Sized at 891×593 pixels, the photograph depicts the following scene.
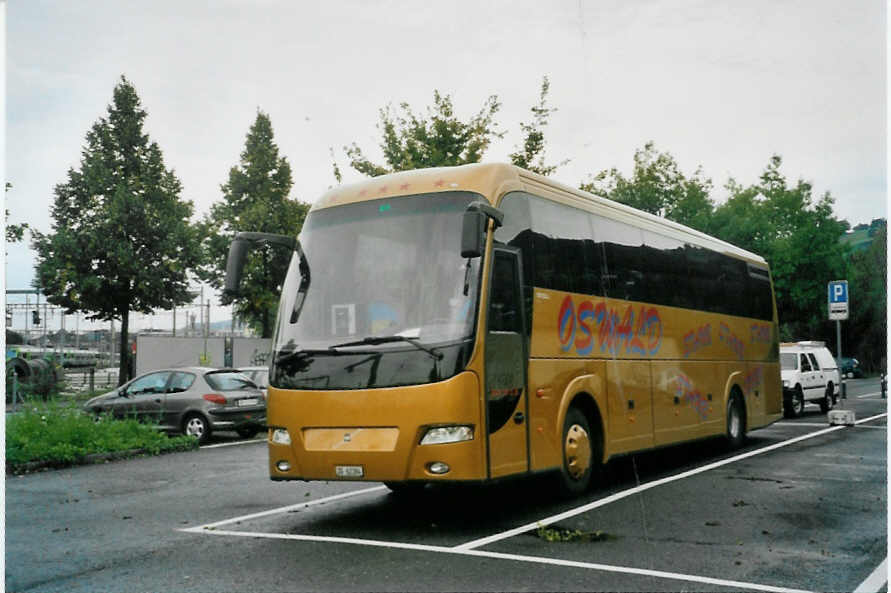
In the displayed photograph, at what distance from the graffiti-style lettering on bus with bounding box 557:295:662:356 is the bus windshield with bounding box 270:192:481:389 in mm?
1896

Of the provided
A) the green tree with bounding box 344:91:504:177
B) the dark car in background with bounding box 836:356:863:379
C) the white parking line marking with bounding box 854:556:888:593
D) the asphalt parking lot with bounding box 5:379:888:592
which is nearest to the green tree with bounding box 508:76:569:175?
the green tree with bounding box 344:91:504:177

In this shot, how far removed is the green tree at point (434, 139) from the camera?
2538 cm

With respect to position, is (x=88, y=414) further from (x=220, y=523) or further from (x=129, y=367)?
(x=129, y=367)

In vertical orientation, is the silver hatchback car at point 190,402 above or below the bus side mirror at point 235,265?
below

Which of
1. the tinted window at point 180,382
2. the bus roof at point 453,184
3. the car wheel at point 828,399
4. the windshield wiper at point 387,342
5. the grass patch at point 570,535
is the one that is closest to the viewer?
the grass patch at point 570,535

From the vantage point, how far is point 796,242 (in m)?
25.9

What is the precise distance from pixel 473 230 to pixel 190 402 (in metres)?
11.7

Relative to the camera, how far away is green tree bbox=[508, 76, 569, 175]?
83.9 feet

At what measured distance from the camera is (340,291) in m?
8.39

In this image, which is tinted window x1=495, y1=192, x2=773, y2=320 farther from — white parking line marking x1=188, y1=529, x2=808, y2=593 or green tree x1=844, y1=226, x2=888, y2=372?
white parking line marking x1=188, y1=529, x2=808, y2=593

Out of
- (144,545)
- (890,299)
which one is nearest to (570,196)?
(890,299)

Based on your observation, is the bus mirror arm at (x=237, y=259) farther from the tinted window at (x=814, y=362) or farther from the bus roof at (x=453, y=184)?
the tinted window at (x=814, y=362)

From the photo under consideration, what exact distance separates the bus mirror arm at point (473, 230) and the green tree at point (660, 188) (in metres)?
49.8

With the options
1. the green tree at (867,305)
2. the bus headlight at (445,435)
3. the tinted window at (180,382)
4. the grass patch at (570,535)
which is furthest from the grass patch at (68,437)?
the green tree at (867,305)
